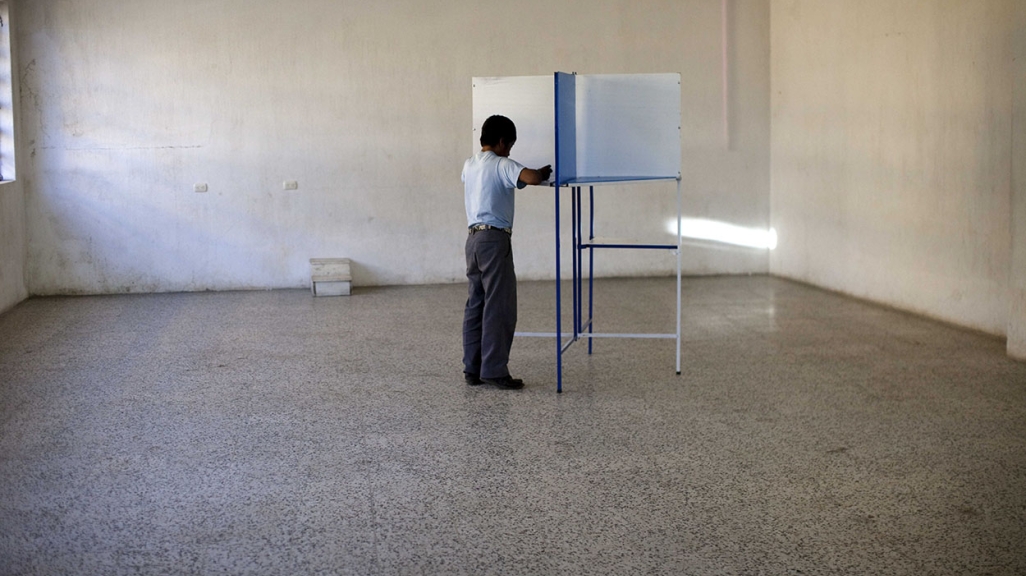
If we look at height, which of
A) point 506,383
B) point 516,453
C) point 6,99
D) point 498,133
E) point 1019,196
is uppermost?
point 6,99

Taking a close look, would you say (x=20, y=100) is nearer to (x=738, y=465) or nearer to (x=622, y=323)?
(x=622, y=323)

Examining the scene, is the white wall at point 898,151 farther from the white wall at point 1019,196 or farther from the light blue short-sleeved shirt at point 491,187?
the light blue short-sleeved shirt at point 491,187

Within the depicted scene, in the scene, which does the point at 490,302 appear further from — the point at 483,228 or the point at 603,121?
the point at 603,121


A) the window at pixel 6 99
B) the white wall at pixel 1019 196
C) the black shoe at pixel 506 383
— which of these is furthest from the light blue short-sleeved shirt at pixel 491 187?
the window at pixel 6 99

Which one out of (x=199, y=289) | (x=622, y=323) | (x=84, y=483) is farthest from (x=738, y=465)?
(x=199, y=289)

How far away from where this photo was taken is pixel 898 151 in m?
7.42

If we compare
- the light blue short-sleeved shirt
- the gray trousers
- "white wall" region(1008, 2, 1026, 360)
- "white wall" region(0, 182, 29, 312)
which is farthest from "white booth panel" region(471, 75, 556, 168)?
"white wall" region(0, 182, 29, 312)

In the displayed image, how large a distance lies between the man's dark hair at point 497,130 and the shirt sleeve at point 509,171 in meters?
0.15

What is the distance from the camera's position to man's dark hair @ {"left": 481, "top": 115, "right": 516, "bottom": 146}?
16.8 ft

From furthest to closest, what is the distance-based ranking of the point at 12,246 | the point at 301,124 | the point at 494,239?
the point at 301,124, the point at 12,246, the point at 494,239

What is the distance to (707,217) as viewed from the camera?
956 centimetres

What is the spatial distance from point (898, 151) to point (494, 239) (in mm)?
3801

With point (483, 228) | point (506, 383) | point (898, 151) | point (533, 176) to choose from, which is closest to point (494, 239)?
point (483, 228)

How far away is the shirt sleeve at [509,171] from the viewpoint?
5.00 m
